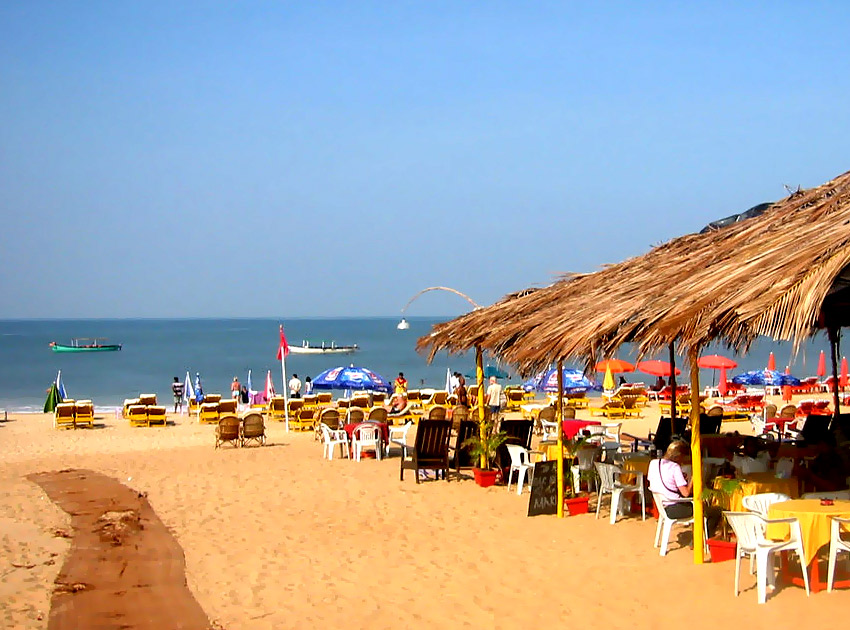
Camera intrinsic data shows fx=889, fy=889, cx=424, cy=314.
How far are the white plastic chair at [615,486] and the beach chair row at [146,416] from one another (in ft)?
54.0

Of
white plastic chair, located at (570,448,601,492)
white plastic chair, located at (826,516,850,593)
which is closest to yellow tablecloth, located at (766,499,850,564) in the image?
white plastic chair, located at (826,516,850,593)

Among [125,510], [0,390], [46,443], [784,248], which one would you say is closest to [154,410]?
[46,443]

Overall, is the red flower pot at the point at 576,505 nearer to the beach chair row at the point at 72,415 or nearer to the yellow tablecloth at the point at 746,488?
the yellow tablecloth at the point at 746,488

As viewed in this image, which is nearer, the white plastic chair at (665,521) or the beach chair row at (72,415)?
the white plastic chair at (665,521)

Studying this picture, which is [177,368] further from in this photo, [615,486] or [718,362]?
[615,486]

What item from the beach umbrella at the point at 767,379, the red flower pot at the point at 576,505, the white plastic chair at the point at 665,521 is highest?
the beach umbrella at the point at 767,379

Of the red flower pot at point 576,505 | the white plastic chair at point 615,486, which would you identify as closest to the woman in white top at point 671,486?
the white plastic chair at point 615,486

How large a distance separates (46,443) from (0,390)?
38.2 metres

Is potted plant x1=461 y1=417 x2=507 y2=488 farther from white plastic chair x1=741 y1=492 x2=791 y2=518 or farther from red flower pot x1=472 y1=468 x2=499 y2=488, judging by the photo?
white plastic chair x1=741 y1=492 x2=791 y2=518

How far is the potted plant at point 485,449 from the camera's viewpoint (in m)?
11.7

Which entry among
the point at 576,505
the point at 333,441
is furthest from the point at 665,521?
the point at 333,441

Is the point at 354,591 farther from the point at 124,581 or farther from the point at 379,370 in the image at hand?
the point at 379,370

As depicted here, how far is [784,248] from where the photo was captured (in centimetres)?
745

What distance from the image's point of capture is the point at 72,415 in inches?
900
